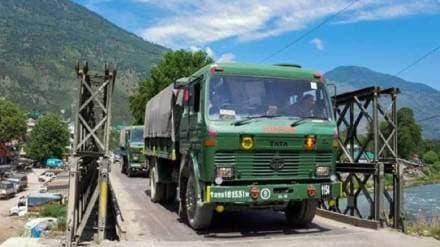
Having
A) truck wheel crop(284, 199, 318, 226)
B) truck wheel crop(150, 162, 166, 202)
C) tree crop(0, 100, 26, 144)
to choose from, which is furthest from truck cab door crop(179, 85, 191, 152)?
tree crop(0, 100, 26, 144)

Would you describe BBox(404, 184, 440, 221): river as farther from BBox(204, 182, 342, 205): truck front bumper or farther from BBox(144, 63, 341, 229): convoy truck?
BBox(144, 63, 341, 229): convoy truck

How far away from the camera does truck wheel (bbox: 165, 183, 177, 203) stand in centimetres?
1530

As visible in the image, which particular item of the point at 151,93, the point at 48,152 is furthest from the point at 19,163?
the point at 151,93

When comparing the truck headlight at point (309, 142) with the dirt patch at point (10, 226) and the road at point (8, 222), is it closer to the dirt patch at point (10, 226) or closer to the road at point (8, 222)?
the road at point (8, 222)

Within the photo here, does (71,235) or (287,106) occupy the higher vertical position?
(287,106)

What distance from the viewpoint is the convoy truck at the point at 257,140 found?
9492 mm

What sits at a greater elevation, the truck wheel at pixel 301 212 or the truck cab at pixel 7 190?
the truck wheel at pixel 301 212

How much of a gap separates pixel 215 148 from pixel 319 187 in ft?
6.69

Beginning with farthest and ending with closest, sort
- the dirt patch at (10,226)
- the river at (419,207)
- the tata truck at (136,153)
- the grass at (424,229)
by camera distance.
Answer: the dirt patch at (10,226)
the tata truck at (136,153)
the river at (419,207)
the grass at (424,229)

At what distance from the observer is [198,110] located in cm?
1012

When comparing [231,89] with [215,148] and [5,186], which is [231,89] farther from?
[5,186]

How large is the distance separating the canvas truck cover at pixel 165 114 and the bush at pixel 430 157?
11791cm

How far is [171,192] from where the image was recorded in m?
15.4

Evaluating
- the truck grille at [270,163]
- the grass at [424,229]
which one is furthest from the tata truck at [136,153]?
the truck grille at [270,163]
